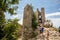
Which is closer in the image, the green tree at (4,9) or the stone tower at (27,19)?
the green tree at (4,9)

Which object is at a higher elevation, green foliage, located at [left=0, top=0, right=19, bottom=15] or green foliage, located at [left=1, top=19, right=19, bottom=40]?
green foliage, located at [left=0, top=0, right=19, bottom=15]

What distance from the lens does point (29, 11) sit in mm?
17656

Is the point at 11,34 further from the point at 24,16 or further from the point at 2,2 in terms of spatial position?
the point at 24,16

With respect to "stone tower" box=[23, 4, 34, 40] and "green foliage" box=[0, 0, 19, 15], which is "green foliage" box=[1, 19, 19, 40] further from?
"stone tower" box=[23, 4, 34, 40]

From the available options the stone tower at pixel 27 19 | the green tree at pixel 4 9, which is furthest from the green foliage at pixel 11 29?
the stone tower at pixel 27 19

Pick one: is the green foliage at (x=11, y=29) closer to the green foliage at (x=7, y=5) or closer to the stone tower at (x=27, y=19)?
the green foliage at (x=7, y=5)

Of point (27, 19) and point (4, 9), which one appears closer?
point (4, 9)

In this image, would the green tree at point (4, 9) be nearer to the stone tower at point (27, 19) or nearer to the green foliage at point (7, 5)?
the green foliage at point (7, 5)

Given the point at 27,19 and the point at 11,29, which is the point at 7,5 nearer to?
the point at 11,29

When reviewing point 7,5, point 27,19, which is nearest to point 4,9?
point 7,5

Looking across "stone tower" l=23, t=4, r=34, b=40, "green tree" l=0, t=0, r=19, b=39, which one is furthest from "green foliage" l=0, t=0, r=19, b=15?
"stone tower" l=23, t=4, r=34, b=40

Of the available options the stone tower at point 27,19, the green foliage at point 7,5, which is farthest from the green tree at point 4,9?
the stone tower at point 27,19

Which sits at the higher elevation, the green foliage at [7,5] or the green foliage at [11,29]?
the green foliage at [7,5]

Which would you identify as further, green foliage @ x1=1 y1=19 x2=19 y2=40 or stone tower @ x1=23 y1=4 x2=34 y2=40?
stone tower @ x1=23 y1=4 x2=34 y2=40
